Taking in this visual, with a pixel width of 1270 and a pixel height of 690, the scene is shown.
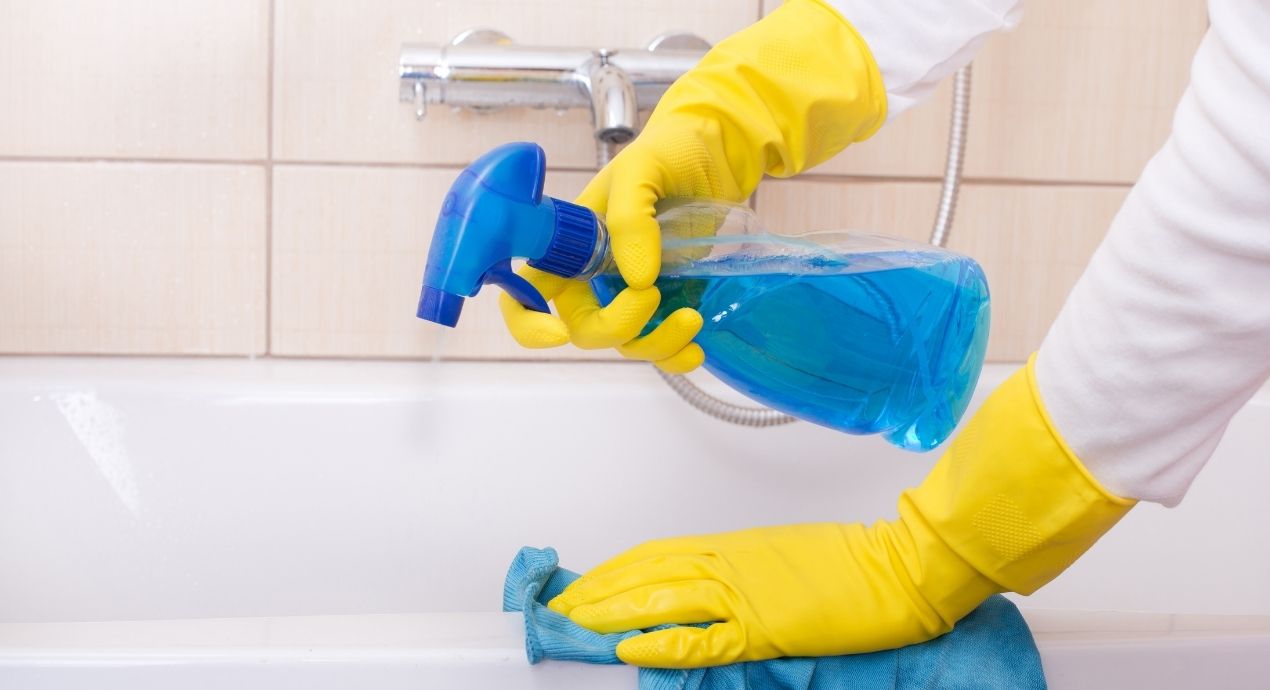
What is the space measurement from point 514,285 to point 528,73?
1.35 feet

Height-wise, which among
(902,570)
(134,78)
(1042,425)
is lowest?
(902,570)

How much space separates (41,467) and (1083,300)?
874mm

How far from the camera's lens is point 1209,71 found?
19.7 inches

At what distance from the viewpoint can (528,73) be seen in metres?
0.93

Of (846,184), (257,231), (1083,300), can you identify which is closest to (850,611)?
(1083,300)

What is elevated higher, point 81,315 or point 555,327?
point 555,327

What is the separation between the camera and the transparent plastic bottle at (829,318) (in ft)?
2.08

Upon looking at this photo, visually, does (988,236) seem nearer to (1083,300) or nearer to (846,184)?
(846,184)

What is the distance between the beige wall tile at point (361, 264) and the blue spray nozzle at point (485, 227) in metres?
0.51

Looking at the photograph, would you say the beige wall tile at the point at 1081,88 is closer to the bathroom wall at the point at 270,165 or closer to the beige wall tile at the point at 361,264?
the bathroom wall at the point at 270,165

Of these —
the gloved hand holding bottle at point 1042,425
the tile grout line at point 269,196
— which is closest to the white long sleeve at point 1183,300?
the gloved hand holding bottle at point 1042,425

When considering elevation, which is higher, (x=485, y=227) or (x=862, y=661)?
(x=485, y=227)

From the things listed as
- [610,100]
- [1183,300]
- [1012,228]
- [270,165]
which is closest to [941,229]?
[1012,228]

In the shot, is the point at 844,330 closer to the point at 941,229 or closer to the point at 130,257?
the point at 941,229
